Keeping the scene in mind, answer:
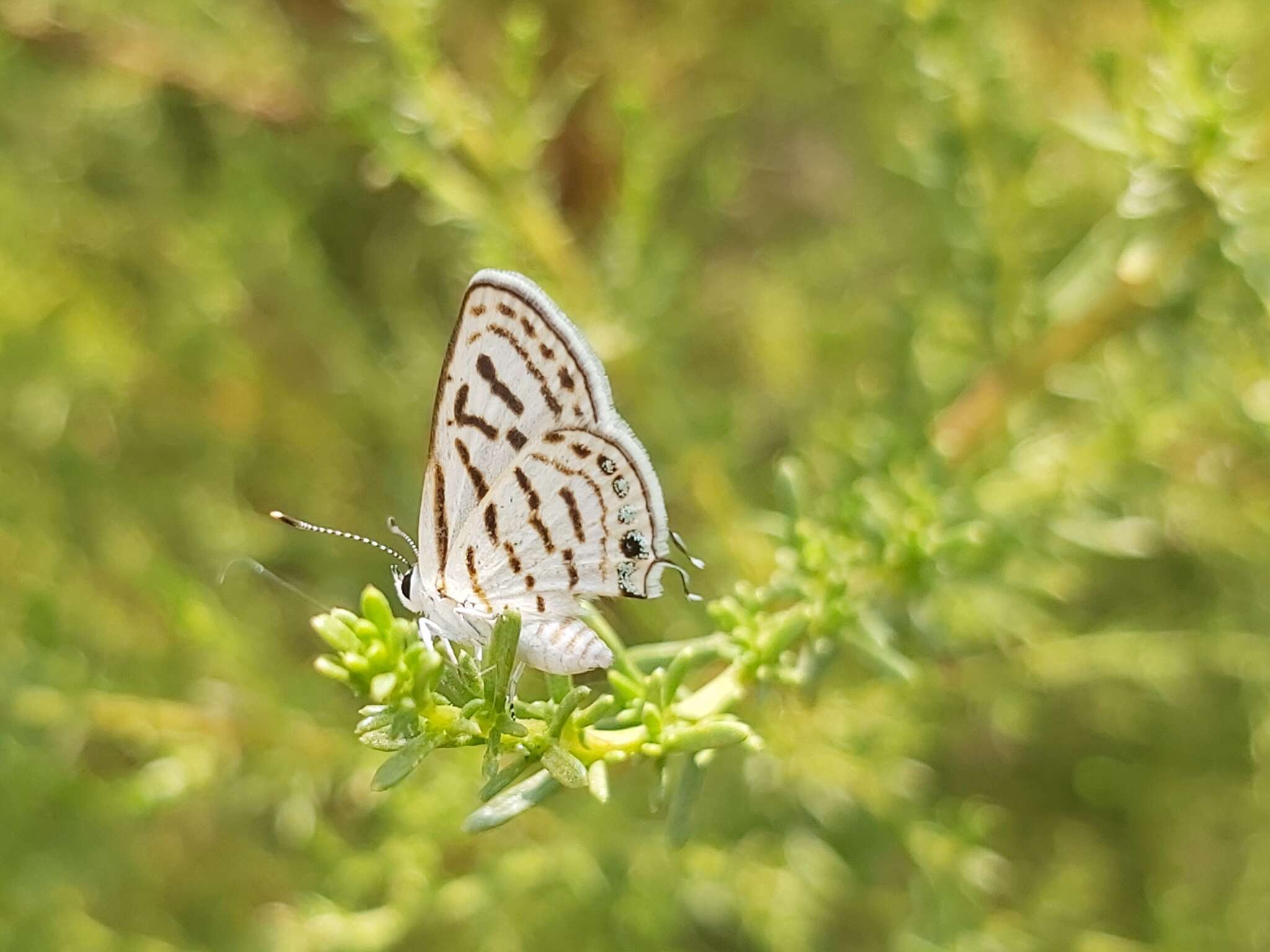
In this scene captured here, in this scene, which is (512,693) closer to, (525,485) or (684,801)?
(684,801)

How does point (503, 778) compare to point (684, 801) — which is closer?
point (503, 778)

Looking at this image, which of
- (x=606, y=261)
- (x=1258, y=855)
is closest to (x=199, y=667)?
(x=606, y=261)

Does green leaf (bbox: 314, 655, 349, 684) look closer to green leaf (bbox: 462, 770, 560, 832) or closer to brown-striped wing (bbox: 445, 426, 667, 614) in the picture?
green leaf (bbox: 462, 770, 560, 832)

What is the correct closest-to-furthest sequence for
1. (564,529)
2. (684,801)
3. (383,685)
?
(383,685)
(684,801)
(564,529)

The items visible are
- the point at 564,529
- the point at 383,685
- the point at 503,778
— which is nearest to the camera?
the point at 383,685

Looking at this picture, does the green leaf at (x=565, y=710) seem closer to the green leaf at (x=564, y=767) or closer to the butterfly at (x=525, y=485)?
the green leaf at (x=564, y=767)

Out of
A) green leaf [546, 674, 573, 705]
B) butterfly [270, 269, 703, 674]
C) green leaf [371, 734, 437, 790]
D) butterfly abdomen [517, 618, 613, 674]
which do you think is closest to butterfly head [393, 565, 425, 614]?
butterfly [270, 269, 703, 674]

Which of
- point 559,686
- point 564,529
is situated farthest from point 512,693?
point 564,529

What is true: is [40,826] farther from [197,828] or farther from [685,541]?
[685,541]
